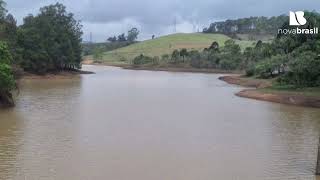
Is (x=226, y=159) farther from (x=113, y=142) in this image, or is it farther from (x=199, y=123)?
(x=199, y=123)

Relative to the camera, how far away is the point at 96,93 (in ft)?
185

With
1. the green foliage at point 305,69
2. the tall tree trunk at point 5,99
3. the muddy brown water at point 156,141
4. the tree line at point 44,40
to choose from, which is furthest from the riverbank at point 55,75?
the green foliage at point 305,69

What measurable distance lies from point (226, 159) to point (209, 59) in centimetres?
10155

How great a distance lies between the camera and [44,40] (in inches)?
3597

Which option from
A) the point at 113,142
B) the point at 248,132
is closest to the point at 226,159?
the point at 113,142

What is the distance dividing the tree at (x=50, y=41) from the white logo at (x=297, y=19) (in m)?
40.1

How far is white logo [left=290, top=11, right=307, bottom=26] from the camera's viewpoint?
2367 inches

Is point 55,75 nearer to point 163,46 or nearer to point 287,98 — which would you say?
point 287,98

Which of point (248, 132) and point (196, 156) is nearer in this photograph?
point (196, 156)

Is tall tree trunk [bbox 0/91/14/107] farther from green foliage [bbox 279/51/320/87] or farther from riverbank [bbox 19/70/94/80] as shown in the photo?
riverbank [bbox 19/70/94/80]

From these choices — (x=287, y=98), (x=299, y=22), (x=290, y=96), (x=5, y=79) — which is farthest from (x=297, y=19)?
(x=5, y=79)

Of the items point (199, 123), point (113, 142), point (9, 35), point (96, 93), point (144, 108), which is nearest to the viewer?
point (113, 142)

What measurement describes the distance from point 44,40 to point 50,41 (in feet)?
7.04

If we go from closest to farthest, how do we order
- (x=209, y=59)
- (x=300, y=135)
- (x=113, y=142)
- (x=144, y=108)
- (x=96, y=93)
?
1. (x=113, y=142)
2. (x=300, y=135)
3. (x=144, y=108)
4. (x=96, y=93)
5. (x=209, y=59)
